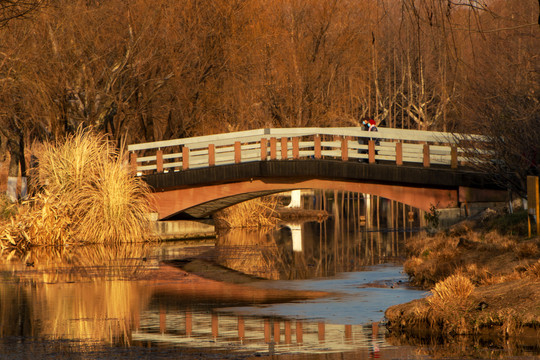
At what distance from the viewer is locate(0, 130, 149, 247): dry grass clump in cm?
2795

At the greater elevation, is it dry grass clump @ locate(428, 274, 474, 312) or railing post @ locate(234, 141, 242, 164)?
railing post @ locate(234, 141, 242, 164)

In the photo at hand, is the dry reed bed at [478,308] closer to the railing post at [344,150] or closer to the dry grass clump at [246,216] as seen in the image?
the railing post at [344,150]

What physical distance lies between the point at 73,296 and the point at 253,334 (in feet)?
18.5

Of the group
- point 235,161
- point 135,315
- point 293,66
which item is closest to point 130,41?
point 235,161

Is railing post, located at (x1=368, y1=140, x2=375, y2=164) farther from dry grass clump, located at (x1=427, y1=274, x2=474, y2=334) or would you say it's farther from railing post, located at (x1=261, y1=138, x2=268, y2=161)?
dry grass clump, located at (x1=427, y1=274, x2=474, y2=334)

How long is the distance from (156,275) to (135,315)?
6155 millimetres

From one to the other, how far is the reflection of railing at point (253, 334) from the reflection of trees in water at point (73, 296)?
49 centimetres

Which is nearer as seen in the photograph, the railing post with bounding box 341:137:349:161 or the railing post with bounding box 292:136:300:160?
the railing post with bounding box 341:137:349:161

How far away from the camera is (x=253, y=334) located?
12156 mm

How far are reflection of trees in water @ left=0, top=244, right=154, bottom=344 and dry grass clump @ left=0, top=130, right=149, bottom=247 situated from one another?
190cm

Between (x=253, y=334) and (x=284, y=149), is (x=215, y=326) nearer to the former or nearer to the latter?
(x=253, y=334)

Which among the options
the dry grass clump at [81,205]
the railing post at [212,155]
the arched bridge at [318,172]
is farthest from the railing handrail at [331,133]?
the dry grass clump at [81,205]

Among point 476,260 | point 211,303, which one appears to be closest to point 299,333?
point 211,303

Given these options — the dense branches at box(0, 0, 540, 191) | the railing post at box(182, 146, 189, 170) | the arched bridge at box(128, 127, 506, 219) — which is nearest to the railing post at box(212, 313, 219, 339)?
the dense branches at box(0, 0, 540, 191)
